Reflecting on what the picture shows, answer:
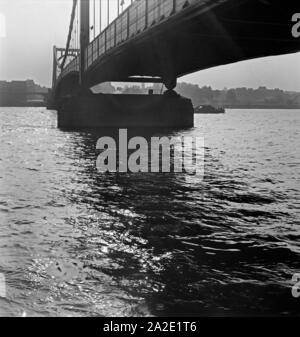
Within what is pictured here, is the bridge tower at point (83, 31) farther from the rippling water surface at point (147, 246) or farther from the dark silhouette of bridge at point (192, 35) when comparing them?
the rippling water surface at point (147, 246)

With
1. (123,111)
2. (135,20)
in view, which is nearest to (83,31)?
(123,111)

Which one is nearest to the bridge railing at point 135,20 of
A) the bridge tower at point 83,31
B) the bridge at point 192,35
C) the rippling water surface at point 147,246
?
the bridge at point 192,35

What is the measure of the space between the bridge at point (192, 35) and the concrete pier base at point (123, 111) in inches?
263

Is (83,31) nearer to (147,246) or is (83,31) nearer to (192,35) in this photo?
(192,35)

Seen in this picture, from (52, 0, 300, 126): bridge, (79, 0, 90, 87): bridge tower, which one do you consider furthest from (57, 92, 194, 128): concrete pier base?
(52, 0, 300, 126): bridge

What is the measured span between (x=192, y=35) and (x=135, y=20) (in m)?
3.83

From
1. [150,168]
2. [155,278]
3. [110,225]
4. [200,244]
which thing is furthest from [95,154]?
[155,278]

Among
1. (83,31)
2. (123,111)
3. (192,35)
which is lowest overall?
(123,111)

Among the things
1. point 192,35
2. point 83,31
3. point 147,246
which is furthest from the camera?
point 83,31

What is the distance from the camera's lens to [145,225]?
10.8 meters

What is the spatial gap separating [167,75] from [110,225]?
3649 cm

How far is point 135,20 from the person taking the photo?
93.9 feet

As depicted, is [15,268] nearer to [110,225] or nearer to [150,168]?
[110,225]

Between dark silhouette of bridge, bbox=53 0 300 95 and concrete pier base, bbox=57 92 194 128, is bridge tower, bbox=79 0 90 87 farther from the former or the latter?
dark silhouette of bridge, bbox=53 0 300 95
